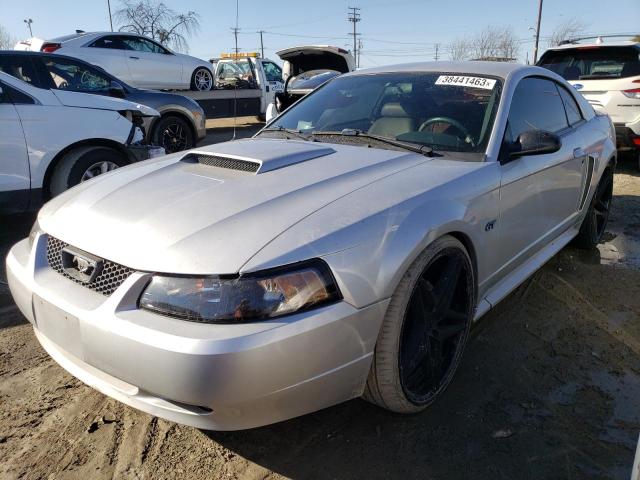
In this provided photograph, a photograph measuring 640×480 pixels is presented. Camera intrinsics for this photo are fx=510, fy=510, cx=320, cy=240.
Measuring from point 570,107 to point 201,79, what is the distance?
9271mm

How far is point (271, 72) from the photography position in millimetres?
15594

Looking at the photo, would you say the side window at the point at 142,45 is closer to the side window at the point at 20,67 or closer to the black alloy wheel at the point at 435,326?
the side window at the point at 20,67

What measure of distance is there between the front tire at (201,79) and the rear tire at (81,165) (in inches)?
271

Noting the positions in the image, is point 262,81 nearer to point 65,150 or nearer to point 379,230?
point 65,150

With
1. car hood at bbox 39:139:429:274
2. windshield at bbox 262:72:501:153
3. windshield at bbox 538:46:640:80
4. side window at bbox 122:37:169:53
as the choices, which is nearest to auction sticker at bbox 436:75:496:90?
windshield at bbox 262:72:501:153

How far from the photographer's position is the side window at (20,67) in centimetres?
520

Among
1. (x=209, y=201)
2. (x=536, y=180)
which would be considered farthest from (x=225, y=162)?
(x=536, y=180)

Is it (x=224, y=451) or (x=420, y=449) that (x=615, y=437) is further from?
(x=224, y=451)

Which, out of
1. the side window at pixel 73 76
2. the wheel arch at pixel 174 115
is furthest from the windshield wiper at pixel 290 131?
the wheel arch at pixel 174 115

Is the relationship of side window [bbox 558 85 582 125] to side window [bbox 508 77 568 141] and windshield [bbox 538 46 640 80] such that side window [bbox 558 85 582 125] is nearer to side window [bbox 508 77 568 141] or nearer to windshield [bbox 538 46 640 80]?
side window [bbox 508 77 568 141]

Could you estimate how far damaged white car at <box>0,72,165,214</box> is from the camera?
4328mm

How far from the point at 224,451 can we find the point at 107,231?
1.01 meters

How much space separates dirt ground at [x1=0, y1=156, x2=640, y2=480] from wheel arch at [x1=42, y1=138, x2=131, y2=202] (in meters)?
1.95

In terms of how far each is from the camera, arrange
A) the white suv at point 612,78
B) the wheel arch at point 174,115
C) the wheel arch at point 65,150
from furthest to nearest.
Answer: the wheel arch at point 174,115
the white suv at point 612,78
the wheel arch at point 65,150
